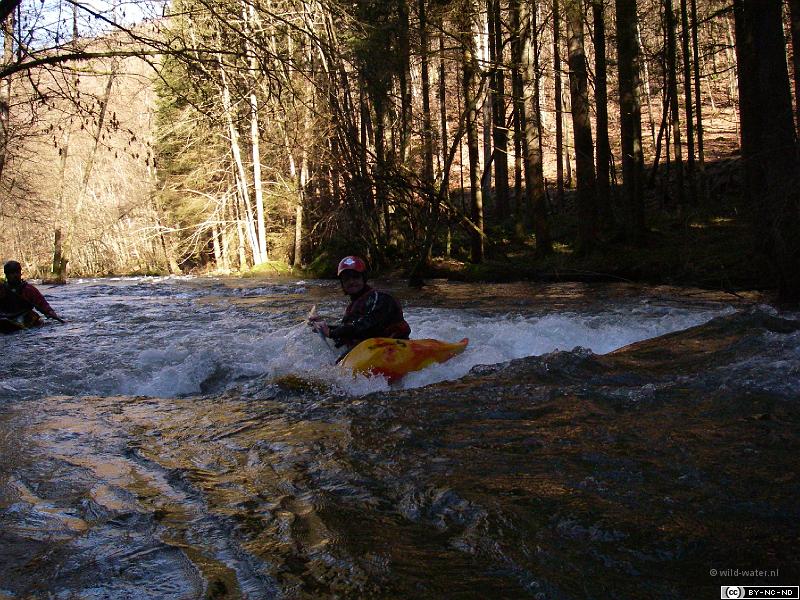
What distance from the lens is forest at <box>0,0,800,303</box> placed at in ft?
18.2

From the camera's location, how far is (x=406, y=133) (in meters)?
8.26

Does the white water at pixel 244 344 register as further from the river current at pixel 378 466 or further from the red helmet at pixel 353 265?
the red helmet at pixel 353 265

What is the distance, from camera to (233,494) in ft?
11.7

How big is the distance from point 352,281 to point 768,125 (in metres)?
5.50

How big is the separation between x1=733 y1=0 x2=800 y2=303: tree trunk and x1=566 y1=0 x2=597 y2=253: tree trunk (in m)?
5.14

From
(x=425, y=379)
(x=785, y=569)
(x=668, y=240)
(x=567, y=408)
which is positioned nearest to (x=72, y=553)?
(x=785, y=569)

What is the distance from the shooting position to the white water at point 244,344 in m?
6.88

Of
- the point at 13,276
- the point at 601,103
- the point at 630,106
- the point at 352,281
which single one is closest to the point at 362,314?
the point at 352,281

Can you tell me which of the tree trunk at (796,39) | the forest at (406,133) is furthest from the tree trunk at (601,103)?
the tree trunk at (796,39)

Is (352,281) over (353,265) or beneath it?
beneath

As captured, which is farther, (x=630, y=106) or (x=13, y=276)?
(x=630, y=106)

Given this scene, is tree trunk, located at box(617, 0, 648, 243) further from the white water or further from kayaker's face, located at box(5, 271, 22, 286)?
kayaker's face, located at box(5, 271, 22, 286)

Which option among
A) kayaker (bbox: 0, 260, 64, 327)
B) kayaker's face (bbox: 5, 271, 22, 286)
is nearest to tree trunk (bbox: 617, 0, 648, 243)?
kayaker (bbox: 0, 260, 64, 327)

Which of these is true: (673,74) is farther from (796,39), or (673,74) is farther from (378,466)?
(378,466)
